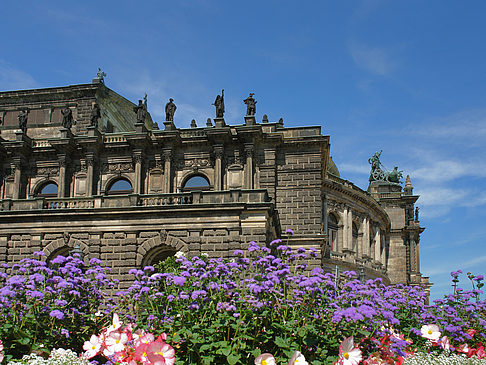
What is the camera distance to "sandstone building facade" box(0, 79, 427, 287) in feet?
89.8

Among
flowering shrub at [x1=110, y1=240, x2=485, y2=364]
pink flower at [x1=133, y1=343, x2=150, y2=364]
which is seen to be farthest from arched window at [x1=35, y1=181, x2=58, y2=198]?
pink flower at [x1=133, y1=343, x2=150, y2=364]

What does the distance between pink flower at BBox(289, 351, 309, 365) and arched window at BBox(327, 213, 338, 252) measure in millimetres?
36895

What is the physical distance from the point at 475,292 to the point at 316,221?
2203cm

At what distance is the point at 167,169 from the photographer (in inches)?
1465

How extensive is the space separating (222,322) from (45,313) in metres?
3.62

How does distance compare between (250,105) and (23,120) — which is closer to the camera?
(250,105)

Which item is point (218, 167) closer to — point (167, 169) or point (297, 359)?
point (167, 169)

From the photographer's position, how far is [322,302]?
36.9ft

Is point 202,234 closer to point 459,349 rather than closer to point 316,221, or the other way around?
point 316,221

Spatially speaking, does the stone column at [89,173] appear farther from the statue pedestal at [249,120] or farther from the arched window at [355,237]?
the arched window at [355,237]

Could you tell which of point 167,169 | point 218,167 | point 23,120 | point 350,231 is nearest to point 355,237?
point 350,231

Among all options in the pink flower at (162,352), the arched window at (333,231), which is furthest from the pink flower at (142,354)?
the arched window at (333,231)

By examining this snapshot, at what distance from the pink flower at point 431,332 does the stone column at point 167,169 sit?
84.2 ft

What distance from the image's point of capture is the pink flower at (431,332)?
41.1 ft
